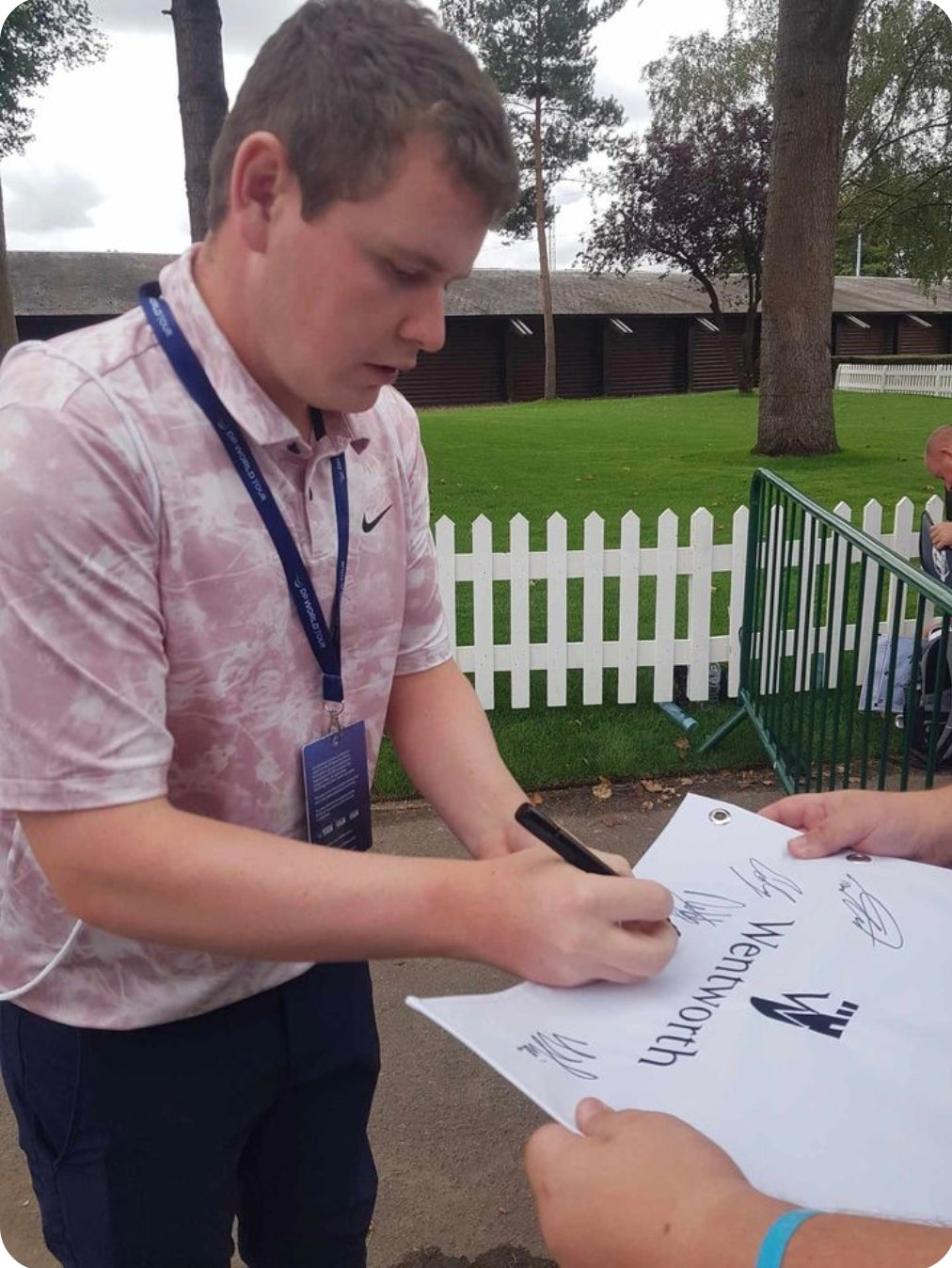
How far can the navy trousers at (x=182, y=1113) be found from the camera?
1223mm

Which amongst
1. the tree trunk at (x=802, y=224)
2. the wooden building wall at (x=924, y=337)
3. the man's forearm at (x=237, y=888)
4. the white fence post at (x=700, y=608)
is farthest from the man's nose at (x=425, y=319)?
the wooden building wall at (x=924, y=337)

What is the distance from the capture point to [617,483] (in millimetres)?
9930

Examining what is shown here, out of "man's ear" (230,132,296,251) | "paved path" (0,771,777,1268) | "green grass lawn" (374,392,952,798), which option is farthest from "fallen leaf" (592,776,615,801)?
"man's ear" (230,132,296,251)

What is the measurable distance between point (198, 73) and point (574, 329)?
2924cm

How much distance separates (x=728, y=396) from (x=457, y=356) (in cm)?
739

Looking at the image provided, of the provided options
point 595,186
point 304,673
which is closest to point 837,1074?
point 304,673

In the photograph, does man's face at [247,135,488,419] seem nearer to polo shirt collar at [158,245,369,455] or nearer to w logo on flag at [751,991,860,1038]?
polo shirt collar at [158,245,369,455]

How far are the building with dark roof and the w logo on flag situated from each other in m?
25.6

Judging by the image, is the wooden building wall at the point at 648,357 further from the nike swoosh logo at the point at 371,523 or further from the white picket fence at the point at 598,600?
the nike swoosh logo at the point at 371,523

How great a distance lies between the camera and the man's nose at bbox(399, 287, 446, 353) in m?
1.01

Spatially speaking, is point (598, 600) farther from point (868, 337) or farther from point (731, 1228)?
point (868, 337)

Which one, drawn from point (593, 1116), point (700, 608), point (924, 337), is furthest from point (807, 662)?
point (924, 337)

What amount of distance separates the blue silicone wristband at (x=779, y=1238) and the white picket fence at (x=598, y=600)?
171 inches

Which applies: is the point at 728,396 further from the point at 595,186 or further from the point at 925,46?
the point at 925,46
